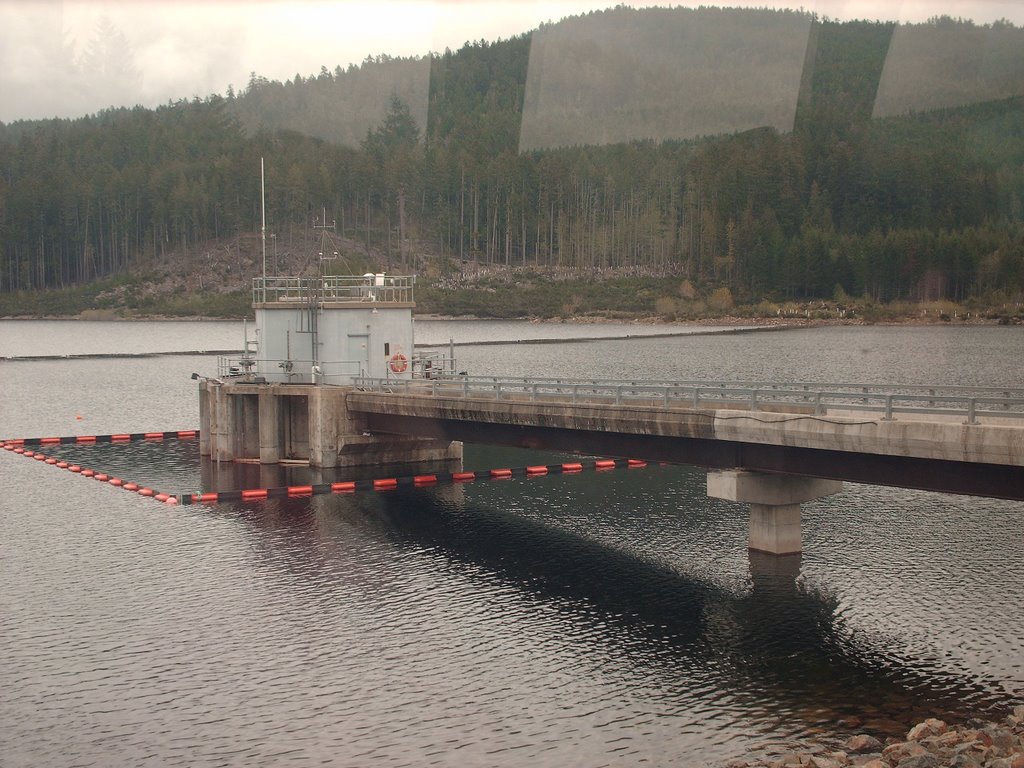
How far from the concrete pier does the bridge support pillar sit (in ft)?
66.3

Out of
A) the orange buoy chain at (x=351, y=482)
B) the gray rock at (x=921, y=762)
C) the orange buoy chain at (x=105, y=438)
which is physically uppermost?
the orange buoy chain at (x=105, y=438)

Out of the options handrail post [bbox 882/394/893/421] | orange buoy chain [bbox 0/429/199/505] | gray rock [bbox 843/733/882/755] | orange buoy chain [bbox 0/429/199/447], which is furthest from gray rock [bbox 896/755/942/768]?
orange buoy chain [bbox 0/429/199/447]

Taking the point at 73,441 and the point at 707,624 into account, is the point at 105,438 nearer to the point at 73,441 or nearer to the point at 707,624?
the point at 73,441

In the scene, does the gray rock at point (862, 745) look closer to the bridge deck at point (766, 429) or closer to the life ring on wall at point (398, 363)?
the bridge deck at point (766, 429)

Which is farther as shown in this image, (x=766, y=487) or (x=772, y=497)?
(x=772, y=497)

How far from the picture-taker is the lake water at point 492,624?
1000 inches

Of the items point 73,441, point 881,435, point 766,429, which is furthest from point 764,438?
point 73,441

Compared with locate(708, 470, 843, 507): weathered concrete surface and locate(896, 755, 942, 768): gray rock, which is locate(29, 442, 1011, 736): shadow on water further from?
locate(896, 755, 942, 768): gray rock

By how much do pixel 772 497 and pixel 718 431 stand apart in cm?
297

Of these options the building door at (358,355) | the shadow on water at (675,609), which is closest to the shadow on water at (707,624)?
the shadow on water at (675,609)

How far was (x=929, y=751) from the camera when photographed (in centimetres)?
2203

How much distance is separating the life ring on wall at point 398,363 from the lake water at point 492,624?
7.35 meters

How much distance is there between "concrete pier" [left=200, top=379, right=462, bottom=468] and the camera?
184ft

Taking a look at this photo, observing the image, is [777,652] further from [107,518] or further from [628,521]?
[107,518]
